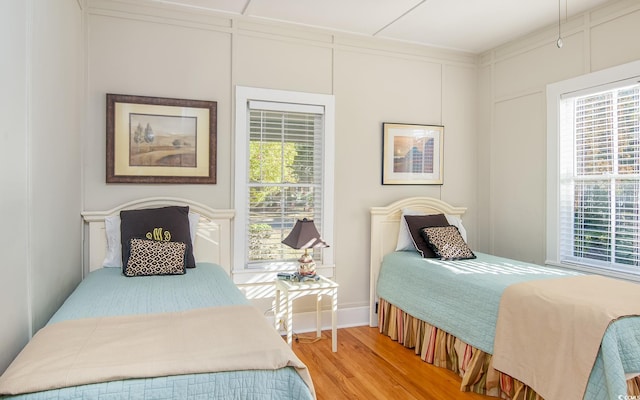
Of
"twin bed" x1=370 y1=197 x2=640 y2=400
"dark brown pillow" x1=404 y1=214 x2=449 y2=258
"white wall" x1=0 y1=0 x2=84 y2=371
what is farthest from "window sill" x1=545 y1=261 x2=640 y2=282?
"white wall" x1=0 y1=0 x2=84 y2=371

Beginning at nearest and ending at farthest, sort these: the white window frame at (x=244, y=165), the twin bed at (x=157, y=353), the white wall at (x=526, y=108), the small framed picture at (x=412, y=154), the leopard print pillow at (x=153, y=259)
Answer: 1. the twin bed at (x=157, y=353)
2. the leopard print pillow at (x=153, y=259)
3. the white wall at (x=526, y=108)
4. the white window frame at (x=244, y=165)
5. the small framed picture at (x=412, y=154)

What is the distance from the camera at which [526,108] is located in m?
3.96

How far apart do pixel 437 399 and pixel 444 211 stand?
2.08 m

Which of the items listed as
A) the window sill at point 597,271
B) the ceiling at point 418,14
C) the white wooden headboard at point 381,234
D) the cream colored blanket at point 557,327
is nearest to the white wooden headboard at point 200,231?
the white wooden headboard at point 381,234

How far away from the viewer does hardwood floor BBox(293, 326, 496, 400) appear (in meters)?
2.63

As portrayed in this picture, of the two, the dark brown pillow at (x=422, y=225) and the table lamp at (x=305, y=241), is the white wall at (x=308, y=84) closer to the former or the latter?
the dark brown pillow at (x=422, y=225)

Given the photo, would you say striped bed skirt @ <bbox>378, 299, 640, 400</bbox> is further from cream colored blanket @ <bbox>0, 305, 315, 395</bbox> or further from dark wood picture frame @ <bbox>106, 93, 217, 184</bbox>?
dark wood picture frame @ <bbox>106, 93, 217, 184</bbox>

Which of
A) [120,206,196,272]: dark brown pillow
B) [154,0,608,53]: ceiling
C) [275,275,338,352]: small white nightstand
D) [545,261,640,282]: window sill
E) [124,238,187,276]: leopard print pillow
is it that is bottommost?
[275,275,338,352]: small white nightstand

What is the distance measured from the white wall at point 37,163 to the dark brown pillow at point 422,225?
270 centimetres

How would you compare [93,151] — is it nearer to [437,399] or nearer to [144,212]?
[144,212]

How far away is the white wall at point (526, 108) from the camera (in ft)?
10.7

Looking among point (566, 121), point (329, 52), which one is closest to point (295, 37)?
point (329, 52)

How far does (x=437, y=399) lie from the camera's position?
2564mm

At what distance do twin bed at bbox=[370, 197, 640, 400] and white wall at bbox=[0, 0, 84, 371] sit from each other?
2478 mm
